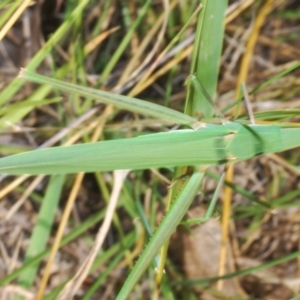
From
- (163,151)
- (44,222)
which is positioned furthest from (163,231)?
(44,222)

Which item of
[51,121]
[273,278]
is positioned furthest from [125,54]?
[273,278]

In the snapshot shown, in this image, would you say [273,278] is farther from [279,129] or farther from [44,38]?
[44,38]

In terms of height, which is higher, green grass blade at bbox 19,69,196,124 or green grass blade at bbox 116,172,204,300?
green grass blade at bbox 19,69,196,124

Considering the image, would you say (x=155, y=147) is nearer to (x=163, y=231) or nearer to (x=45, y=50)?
(x=163, y=231)

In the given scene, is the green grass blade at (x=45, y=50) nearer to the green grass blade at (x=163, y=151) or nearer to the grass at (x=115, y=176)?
the grass at (x=115, y=176)

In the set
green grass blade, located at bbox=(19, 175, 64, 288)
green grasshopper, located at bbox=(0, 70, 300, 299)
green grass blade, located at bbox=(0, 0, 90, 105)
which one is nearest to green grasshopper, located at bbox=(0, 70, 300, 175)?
green grasshopper, located at bbox=(0, 70, 300, 299)

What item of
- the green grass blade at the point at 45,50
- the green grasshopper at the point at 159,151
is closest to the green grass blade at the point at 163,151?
the green grasshopper at the point at 159,151

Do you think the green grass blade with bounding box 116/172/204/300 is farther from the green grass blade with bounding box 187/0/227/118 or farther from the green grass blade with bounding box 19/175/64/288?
the green grass blade with bounding box 19/175/64/288

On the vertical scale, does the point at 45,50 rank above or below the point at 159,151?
above
